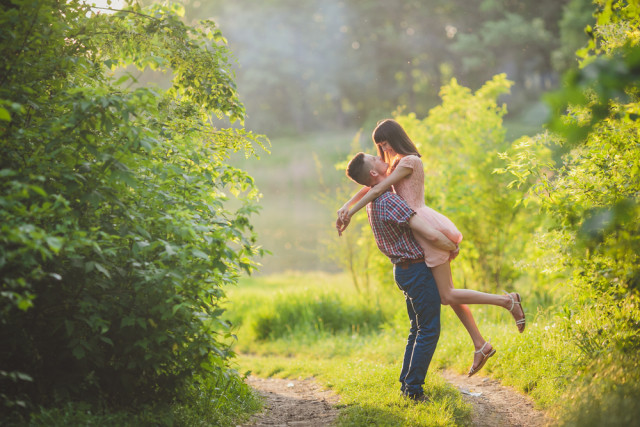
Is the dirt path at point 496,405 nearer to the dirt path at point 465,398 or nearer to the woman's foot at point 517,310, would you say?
the dirt path at point 465,398

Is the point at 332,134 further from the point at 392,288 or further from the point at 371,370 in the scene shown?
the point at 371,370

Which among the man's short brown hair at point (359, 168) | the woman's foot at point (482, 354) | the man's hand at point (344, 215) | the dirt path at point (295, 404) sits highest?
the man's short brown hair at point (359, 168)

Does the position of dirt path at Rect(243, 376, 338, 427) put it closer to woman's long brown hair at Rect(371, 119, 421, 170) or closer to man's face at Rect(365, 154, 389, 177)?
man's face at Rect(365, 154, 389, 177)

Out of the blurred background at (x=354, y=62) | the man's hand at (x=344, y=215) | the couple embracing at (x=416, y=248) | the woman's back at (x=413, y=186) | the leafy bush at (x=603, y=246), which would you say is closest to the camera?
Answer: the leafy bush at (x=603, y=246)

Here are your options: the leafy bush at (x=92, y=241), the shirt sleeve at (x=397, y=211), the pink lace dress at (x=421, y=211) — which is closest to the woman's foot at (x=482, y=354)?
the pink lace dress at (x=421, y=211)

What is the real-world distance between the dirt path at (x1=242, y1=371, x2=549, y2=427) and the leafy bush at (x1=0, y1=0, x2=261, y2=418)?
0.95m

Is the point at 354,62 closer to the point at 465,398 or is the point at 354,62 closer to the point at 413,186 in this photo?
the point at 413,186

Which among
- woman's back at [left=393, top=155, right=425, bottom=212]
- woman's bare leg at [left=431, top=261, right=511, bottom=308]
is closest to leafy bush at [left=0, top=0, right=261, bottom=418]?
woman's back at [left=393, top=155, right=425, bottom=212]

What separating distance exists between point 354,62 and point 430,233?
31082 mm

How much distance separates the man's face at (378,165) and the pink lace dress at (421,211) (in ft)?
0.58

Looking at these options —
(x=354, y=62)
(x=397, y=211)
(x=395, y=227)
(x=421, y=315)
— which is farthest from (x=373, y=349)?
(x=354, y=62)

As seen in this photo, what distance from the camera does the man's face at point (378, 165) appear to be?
4.16 metres

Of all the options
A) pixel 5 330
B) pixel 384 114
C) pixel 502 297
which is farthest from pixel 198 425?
pixel 384 114

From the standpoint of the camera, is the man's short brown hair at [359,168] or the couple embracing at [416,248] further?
the man's short brown hair at [359,168]
